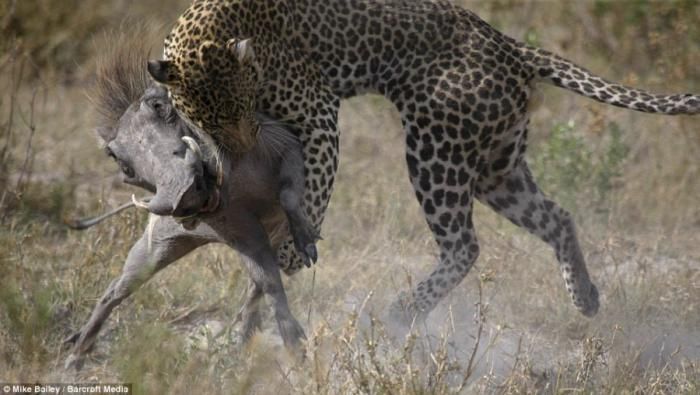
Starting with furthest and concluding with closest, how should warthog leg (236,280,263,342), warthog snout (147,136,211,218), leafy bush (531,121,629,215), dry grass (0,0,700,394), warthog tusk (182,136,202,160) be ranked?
1. leafy bush (531,121,629,215)
2. warthog leg (236,280,263,342)
3. warthog tusk (182,136,202,160)
4. dry grass (0,0,700,394)
5. warthog snout (147,136,211,218)

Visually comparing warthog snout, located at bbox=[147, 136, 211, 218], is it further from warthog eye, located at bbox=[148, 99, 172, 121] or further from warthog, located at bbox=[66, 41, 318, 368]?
warthog eye, located at bbox=[148, 99, 172, 121]

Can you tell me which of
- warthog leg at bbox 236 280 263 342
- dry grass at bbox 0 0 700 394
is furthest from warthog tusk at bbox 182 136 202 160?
warthog leg at bbox 236 280 263 342

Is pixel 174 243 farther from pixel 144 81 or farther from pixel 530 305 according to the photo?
pixel 530 305

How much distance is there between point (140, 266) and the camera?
21.0 feet

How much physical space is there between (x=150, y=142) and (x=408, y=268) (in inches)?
107

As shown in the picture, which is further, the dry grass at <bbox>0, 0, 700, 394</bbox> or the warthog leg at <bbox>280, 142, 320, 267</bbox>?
the warthog leg at <bbox>280, 142, 320, 267</bbox>

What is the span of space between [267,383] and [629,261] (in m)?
3.58

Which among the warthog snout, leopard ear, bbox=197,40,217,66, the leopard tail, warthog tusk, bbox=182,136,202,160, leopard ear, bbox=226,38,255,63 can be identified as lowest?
the warthog snout

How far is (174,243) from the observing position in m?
6.32

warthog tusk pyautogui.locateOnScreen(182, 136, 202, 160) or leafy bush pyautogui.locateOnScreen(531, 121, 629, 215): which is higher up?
warthog tusk pyautogui.locateOnScreen(182, 136, 202, 160)

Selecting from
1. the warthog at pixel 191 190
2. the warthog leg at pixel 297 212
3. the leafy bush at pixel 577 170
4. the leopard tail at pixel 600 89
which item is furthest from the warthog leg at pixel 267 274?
the leafy bush at pixel 577 170

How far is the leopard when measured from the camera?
22.1ft

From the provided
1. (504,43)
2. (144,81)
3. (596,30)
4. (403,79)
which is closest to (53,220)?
(144,81)

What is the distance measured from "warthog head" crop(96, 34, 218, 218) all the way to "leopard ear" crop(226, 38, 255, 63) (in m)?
0.43
